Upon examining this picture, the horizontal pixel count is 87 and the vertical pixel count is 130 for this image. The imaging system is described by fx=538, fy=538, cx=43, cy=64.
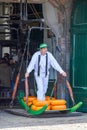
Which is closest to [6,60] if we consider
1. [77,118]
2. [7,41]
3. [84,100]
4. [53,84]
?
[7,41]

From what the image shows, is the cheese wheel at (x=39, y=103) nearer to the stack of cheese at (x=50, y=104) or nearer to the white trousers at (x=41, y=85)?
the stack of cheese at (x=50, y=104)

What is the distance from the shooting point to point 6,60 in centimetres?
1816

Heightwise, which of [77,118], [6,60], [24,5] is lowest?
[77,118]

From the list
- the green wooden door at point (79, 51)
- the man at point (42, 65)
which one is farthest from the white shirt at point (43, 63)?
the green wooden door at point (79, 51)

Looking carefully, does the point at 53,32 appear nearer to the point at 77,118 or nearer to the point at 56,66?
the point at 56,66

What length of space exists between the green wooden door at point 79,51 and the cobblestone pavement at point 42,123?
40.6 inches

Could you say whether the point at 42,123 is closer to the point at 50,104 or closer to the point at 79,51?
the point at 50,104

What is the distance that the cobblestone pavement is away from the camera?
1209cm

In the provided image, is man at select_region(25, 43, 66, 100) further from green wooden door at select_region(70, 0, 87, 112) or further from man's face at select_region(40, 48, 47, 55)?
green wooden door at select_region(70, 0, 87, 112)

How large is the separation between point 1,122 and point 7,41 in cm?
579

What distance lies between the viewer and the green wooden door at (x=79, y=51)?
15.6 metres

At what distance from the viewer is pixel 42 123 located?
1298 cm

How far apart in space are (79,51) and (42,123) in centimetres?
346

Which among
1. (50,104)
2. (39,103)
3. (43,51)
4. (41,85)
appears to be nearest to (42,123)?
(39,103)
